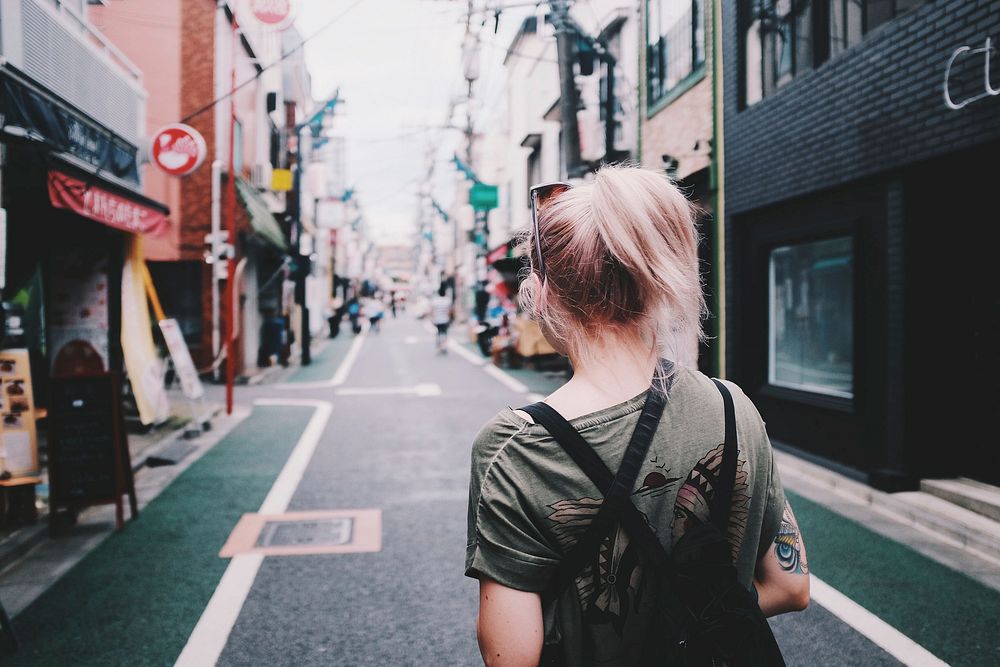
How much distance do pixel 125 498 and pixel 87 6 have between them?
6.49 metres

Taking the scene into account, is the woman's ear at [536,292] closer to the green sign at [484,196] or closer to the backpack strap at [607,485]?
the backpack strap at [607,485]

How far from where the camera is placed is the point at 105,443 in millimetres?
5676

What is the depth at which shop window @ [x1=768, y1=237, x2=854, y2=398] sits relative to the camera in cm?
776

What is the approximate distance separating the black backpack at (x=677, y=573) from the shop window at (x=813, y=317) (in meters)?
6.90

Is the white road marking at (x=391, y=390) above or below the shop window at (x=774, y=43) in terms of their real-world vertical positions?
below

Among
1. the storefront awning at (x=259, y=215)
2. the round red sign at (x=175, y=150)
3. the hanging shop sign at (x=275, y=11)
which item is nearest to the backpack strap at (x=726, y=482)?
the round red sign at (x=175, y=150)

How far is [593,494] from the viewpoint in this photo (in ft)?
4.18

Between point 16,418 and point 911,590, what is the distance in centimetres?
634

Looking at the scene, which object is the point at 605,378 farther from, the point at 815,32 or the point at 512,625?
the point at 815,32

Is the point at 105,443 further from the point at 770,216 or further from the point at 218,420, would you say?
the point at 770,216

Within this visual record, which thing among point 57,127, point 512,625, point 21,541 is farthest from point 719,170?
point 512,625

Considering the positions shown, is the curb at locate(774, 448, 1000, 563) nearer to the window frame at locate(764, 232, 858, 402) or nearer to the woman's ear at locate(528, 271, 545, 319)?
the window frame at locate(764, 232, 858, 402)

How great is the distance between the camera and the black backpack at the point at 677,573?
1257mm

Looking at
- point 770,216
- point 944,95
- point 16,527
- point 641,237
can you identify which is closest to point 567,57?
point 770,216
